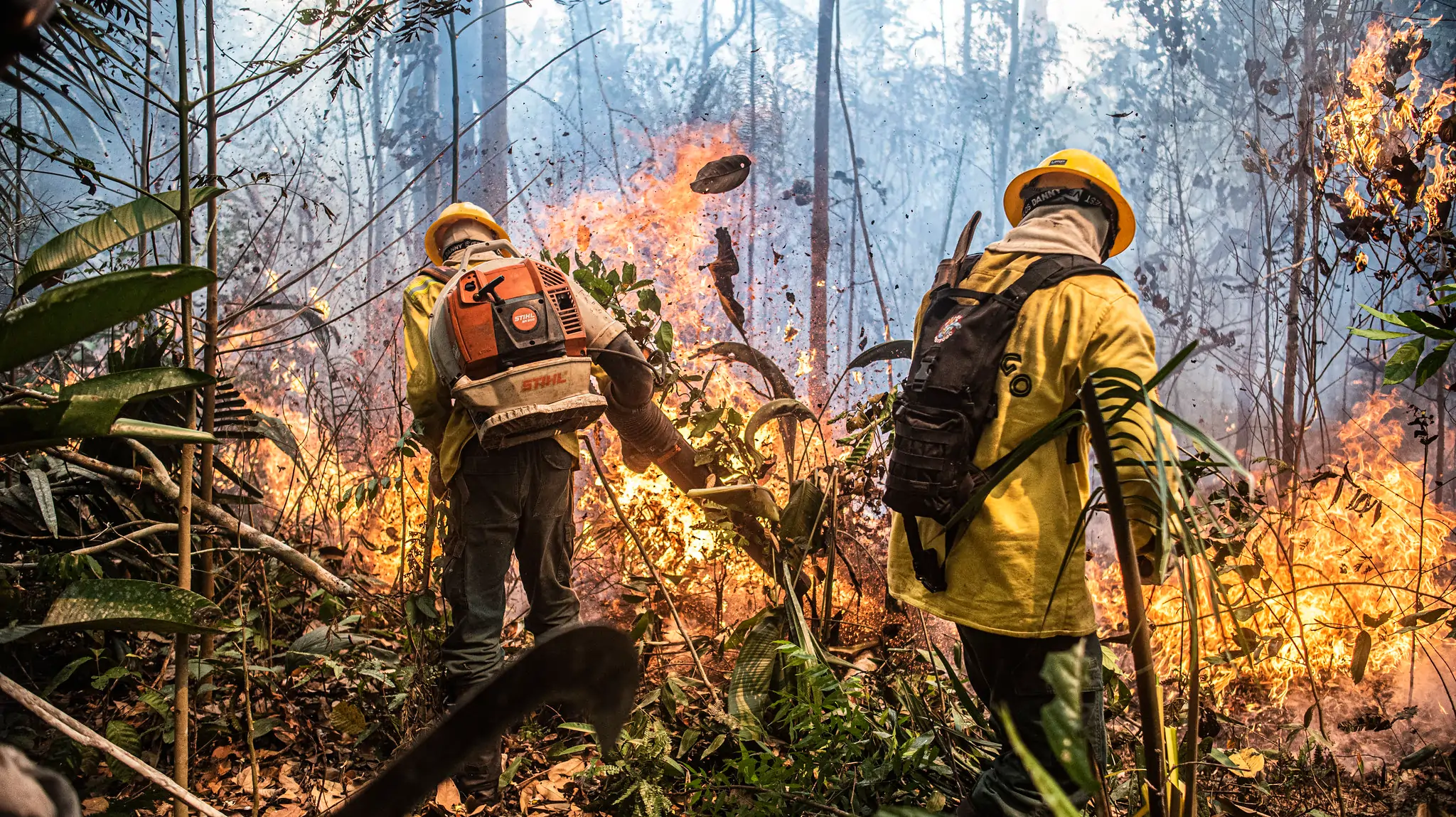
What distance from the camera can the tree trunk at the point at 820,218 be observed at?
5.15 m

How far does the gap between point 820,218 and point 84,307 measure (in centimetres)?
468

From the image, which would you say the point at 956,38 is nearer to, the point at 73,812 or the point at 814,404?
the point at 814,404

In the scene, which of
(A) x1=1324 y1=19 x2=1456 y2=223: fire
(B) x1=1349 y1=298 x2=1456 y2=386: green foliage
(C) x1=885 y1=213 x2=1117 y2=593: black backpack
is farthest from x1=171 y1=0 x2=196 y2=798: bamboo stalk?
(A) x1=1324 y1=19 x2=1456 y2=223: fire

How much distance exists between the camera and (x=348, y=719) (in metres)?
2.99

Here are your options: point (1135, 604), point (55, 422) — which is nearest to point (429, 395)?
point (55, 422)

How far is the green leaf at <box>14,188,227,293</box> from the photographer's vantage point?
1.30 meters

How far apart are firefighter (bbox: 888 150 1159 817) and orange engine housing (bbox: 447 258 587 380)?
1.22 meters

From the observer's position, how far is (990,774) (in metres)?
2.04

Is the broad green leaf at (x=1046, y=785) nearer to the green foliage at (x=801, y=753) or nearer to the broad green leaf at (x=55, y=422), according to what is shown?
the broad green leaf at (x=55, y=422)

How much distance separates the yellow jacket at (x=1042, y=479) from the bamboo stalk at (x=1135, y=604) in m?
1.05

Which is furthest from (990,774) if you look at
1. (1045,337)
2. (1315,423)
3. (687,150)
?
(687,150)

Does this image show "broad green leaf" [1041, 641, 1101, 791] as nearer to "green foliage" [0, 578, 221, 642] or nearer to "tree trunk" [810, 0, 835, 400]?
"green foliage" [0, 578, 221, 642]

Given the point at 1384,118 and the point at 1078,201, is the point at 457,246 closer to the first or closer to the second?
the point at 1078,201

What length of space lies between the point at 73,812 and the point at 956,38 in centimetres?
552
